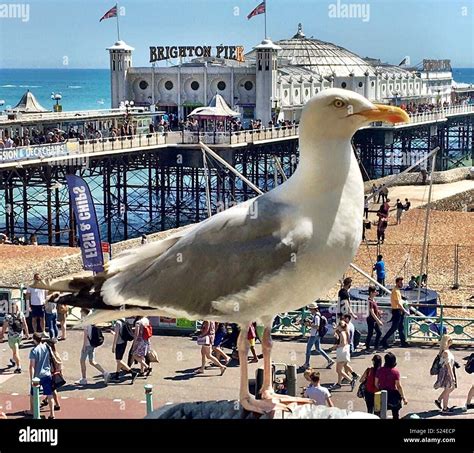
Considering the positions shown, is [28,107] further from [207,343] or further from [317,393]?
[317,393]

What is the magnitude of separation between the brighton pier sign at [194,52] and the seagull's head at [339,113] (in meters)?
50.4

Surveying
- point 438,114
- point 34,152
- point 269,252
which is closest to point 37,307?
point 269,252

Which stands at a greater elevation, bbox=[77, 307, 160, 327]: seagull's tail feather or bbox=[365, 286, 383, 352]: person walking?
bbox=[77, 307, 160, 327]: seagull's tail feather

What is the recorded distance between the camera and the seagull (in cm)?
626

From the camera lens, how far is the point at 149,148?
4062cm

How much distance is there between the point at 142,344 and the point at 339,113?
819 cm

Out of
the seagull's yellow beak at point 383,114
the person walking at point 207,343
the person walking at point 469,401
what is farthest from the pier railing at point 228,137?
the seagull's yellow beak at point 383,114

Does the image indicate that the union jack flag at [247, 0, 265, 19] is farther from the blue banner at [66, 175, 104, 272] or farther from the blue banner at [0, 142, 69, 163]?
the blue banner at [66, 175, 104, 272]

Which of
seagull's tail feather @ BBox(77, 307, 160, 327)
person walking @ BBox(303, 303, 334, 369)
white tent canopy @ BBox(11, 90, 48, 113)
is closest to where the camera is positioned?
seagull's tail feather @ BBox(77, 307, 160, 327)

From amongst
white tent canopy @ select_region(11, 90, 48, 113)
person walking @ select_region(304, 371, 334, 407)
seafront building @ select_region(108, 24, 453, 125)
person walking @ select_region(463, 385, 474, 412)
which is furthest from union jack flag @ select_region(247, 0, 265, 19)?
person walking @ select_region(304, 371, 334, 407)

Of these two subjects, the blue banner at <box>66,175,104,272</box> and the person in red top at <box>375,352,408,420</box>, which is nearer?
the person in red top at <box>375,352,408,420</box>

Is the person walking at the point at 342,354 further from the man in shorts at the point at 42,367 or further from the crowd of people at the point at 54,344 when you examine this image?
the man in shorts at the point at 42,367

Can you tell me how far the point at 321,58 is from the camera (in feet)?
225

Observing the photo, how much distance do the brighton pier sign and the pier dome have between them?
816cm
